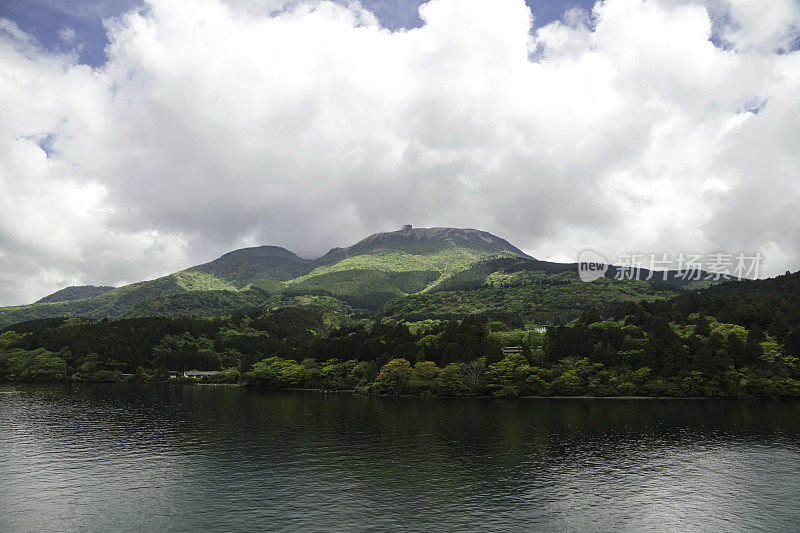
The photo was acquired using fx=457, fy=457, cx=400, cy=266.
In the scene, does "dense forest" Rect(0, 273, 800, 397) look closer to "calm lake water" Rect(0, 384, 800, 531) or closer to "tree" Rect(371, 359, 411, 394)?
"tree" Rect(371, 359, 411, 394)

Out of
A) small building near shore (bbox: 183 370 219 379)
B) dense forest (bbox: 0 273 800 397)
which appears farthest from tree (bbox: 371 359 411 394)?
small building near shore (bbox: 183 370 219 379)

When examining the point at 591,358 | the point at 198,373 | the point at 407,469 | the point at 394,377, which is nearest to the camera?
the point at 407,469

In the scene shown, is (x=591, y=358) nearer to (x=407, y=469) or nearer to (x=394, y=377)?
(x=394, y=377)

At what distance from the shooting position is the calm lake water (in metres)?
40.5

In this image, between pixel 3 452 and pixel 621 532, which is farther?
pixel 3 452

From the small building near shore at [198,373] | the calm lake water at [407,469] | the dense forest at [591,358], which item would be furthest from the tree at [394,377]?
the small building near shore at [198,373]

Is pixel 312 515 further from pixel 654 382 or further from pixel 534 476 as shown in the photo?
pixel 654 382

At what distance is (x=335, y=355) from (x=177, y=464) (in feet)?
314

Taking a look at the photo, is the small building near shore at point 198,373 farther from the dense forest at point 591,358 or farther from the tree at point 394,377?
the tree at point 394,377

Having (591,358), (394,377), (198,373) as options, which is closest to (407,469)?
(394,377)

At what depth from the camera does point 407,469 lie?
55.0 metres

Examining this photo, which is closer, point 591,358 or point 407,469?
point 407,469

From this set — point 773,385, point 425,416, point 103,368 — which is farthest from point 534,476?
point 103,368

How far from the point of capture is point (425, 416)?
9344 cm
